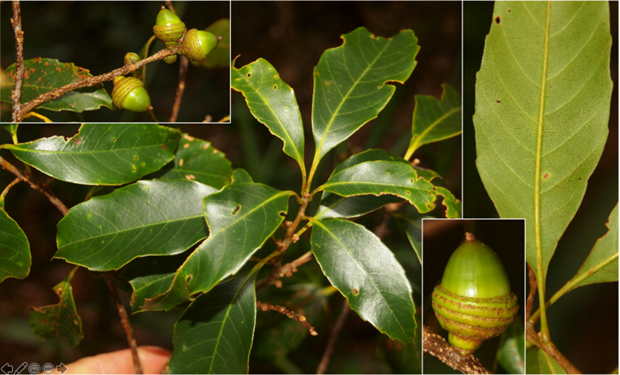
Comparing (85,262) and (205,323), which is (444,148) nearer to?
(205,323)

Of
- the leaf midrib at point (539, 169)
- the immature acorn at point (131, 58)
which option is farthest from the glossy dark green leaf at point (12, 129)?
the leaf midrib at point (539, 169)

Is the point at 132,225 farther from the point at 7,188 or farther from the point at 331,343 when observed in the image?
the point at 331,343

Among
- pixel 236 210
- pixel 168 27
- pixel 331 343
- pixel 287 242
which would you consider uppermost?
pixel 168 27

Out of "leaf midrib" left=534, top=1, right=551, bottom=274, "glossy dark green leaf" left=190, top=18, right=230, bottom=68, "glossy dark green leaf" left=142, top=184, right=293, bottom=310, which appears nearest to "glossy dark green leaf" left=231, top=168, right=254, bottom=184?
"glossy dark green leaf" left=142, top=184, right=293, bottom=310

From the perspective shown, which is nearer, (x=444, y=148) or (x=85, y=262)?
(x=85, y=262)

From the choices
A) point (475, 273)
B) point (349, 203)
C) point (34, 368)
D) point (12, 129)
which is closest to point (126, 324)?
point (34, 368)

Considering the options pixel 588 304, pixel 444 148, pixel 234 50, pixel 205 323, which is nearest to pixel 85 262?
pixel 205 323

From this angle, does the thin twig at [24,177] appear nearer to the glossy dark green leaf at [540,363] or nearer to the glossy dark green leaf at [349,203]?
the glossy dark green leaf at [349,203]
